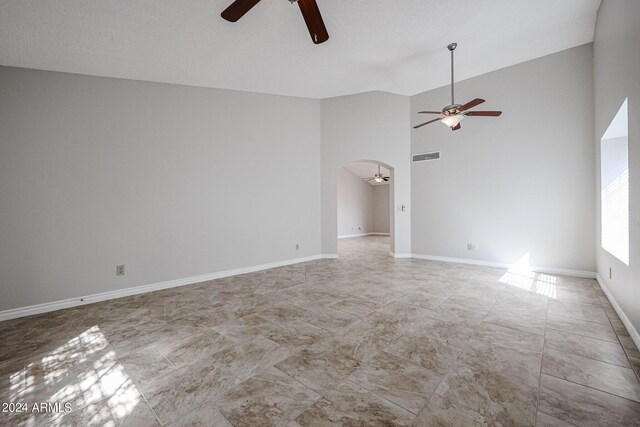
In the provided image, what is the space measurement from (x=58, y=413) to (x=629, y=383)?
349 centimetres

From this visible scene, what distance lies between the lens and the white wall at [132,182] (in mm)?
2951

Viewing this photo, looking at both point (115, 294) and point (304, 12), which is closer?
point (304, 12)

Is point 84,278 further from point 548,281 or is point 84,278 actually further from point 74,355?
point 548,281

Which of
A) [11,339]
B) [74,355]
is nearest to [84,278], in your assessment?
[11,339]

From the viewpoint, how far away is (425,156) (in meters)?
5.67

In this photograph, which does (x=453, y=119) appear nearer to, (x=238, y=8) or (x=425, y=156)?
(x=425, y=156)

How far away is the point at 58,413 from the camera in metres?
1.44

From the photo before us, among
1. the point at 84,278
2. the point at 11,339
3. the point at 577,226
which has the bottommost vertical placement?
the point at 11,339

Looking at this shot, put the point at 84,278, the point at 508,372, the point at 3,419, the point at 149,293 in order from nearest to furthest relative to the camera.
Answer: the point at 3,419, the point at 508,372, the point at 84,278, the point at 149,293

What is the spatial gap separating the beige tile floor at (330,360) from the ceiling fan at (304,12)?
277cm

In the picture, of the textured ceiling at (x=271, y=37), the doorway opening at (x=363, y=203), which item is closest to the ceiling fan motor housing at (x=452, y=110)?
the textured ceiling at (x=271, y=37)

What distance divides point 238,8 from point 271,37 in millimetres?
1252

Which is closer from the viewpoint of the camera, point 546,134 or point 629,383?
point 629,383

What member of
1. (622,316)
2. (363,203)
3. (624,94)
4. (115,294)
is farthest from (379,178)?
(115,294)
